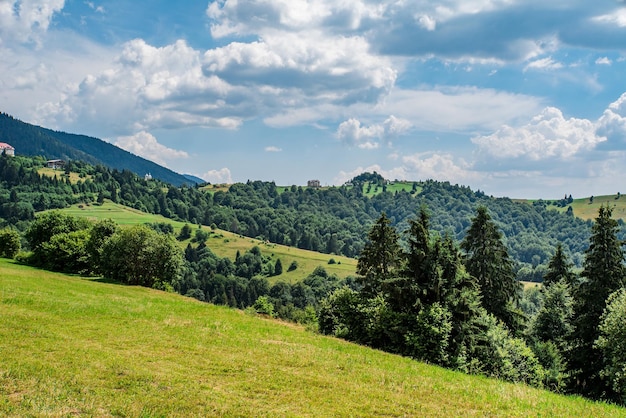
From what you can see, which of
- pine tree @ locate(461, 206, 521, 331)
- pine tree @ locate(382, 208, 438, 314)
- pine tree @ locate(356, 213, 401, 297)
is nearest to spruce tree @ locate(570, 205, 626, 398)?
pine tree @ locate(461, 206, 521, 331)

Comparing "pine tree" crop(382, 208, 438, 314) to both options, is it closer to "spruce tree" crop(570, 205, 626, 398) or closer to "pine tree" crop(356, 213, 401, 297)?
"pine tree" crop(356, 213, 401, 297)

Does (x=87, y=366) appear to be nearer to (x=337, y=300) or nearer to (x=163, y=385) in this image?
(x=163, y=385)

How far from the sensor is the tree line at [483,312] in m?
32.6

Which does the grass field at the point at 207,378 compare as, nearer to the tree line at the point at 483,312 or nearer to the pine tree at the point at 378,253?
the tree line at the point at 483,312

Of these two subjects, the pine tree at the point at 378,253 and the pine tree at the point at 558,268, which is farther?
the pine tree at the point at 558,268

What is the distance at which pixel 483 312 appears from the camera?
3378 centimetres

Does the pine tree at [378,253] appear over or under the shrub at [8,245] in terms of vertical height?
over

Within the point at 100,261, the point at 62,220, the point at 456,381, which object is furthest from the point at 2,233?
the point at 456,381

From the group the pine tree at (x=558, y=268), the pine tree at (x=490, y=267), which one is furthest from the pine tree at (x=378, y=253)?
the pine tree at (x=558, y=268)

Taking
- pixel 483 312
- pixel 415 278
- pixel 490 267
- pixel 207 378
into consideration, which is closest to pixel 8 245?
pixel 415 278

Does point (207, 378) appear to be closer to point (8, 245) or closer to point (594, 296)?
point (594, 296)

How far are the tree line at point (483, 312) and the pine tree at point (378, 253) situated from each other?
0.11 meters

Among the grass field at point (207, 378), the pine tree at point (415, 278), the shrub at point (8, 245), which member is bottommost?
the shrub at point (8, 245)

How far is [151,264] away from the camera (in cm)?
6956
